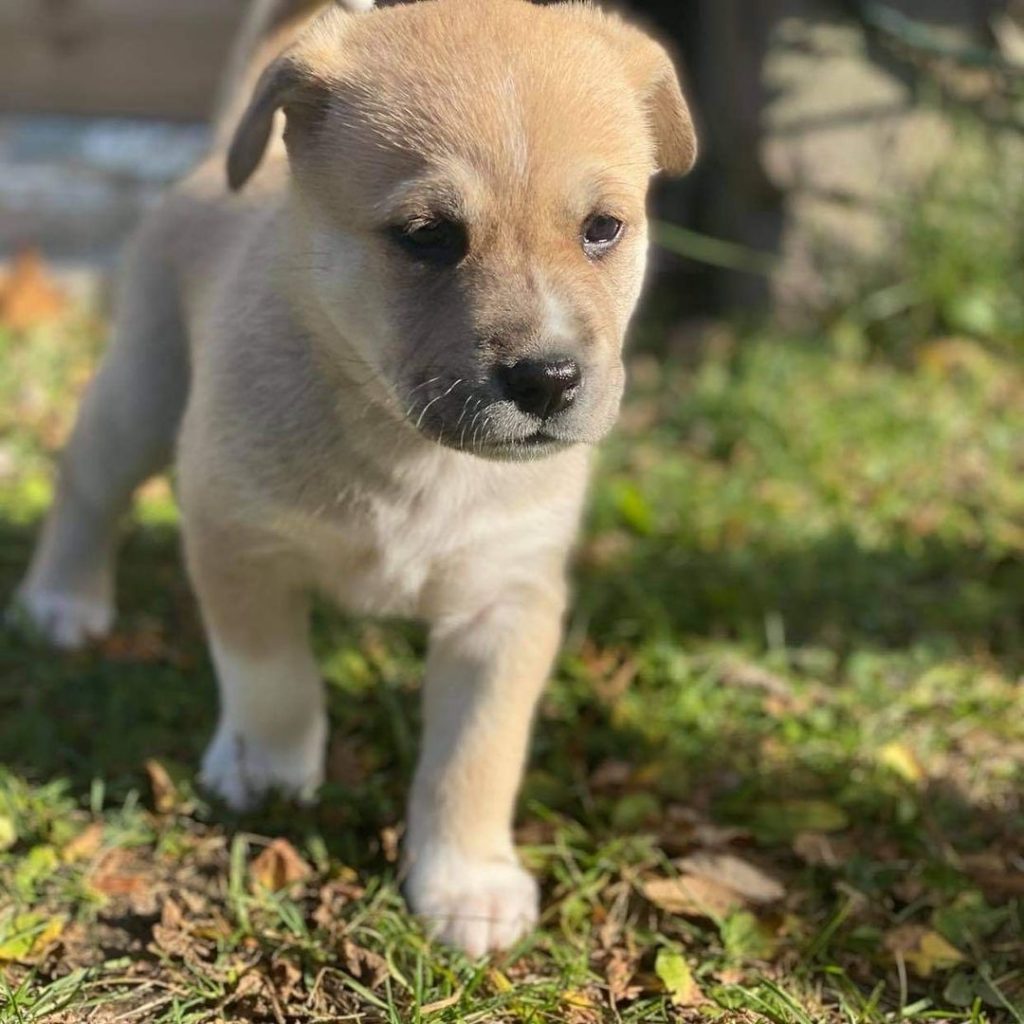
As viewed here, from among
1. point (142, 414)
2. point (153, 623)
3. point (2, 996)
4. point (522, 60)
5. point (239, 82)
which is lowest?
point (153, 623)

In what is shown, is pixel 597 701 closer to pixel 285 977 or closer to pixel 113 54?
pixel 285 977

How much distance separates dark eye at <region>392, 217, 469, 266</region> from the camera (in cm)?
252

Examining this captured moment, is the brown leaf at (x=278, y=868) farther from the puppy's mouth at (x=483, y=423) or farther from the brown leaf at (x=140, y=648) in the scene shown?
the puppy's mouth at (x=483, y=423)

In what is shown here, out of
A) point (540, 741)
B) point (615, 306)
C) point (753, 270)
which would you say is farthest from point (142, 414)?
point (753, 270)

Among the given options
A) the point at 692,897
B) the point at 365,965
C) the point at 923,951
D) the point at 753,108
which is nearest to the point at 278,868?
the point at 365,965

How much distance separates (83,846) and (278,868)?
1.40ft

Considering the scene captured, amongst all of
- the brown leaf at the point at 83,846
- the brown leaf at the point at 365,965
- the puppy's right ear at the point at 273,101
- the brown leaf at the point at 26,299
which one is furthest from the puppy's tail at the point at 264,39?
the brown leaf at the point at 26,299

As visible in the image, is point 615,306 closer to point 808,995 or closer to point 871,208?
point 808,995

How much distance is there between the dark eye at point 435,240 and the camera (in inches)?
99.1

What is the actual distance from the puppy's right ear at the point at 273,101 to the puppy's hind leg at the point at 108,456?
101 centimetres

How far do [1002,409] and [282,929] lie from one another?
370cm

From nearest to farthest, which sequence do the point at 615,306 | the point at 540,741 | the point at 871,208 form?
the point at 615,306 < the point at 540,741 < the point at 871,208

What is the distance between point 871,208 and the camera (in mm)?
5992

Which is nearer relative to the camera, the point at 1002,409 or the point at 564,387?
the point at 564,387
